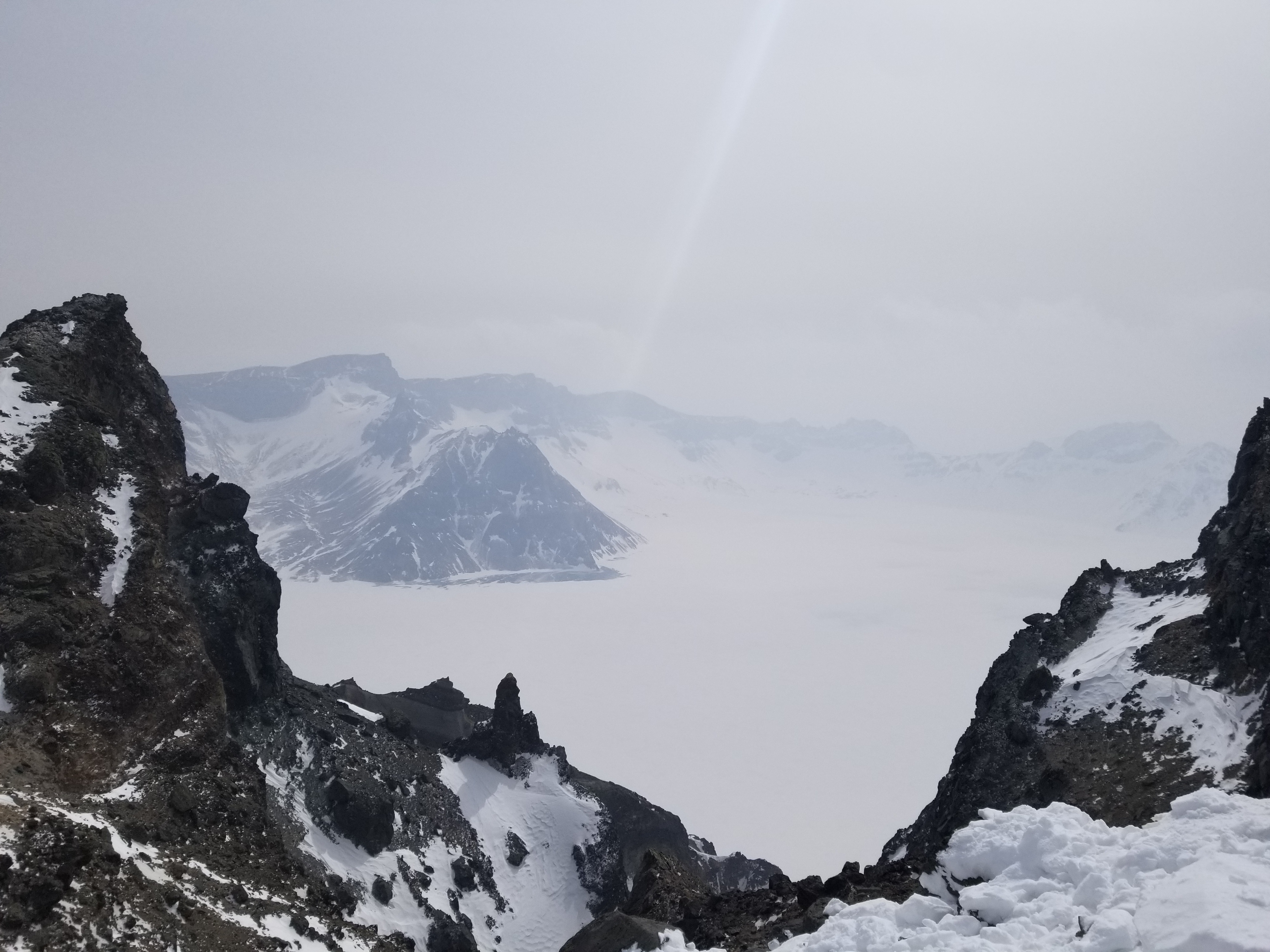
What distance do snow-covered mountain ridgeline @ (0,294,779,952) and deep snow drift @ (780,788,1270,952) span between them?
69.2 ft

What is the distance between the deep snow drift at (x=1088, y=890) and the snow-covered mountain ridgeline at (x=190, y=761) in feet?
69.2

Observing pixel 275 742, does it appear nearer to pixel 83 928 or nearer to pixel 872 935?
pixel 83 928

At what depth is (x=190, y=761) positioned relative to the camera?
35.9 m

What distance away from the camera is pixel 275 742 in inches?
2020

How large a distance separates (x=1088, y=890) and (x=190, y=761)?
33.9 meters

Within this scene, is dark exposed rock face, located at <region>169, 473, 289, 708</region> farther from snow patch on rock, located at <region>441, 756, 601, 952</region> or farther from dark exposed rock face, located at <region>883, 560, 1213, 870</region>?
dark exposed rock face, located at <region>883, 560, 1213, 870</region>

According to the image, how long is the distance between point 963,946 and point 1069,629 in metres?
37.1

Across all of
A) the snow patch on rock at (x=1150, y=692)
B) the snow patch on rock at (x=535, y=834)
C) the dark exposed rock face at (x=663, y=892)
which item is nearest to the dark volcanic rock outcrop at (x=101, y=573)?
the dark exposed rock face at (x=663, y=892)

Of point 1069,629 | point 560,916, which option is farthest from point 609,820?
point 1069,629

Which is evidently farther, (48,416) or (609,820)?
(609,820)

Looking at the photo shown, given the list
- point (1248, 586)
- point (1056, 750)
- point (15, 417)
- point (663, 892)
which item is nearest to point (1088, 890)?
point (1056, 750)

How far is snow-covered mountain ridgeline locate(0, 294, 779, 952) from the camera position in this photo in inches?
1097

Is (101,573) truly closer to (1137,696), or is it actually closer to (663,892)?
(663,892)

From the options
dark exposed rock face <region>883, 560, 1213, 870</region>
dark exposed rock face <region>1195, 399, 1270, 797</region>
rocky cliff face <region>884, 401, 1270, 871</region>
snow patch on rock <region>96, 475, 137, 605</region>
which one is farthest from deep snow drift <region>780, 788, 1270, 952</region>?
snow patch on rock <region>96, 475, 137, 605</region>
